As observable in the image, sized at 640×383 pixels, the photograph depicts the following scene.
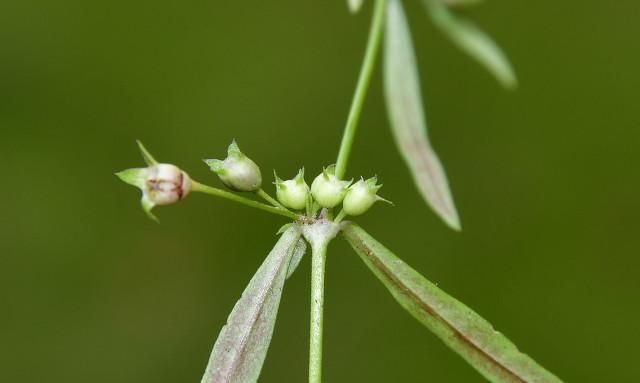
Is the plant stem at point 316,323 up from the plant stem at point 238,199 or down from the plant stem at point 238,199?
down

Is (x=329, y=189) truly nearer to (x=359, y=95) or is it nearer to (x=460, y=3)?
(x=359, y=95)

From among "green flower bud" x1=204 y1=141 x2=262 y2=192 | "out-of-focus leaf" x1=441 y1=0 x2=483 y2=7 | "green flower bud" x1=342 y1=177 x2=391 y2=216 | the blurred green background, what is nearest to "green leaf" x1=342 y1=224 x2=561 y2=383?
"green flower bud" x1=342 y1=177 x2=391 y2=216

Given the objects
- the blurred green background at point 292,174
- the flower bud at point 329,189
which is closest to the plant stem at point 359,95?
the flower bud at point 329,189

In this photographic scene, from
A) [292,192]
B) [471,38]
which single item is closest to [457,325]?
[292,192]

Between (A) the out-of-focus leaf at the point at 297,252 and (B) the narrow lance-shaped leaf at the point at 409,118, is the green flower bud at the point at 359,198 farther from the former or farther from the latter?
(B) the narrow lance-shaped leaf at the point at 409,118

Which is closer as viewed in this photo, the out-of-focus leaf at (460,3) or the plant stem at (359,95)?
the plant stem at (359,95)

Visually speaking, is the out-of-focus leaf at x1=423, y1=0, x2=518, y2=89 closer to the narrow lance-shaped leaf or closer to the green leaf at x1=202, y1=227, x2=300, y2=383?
the narrow lance-shaped leaf
